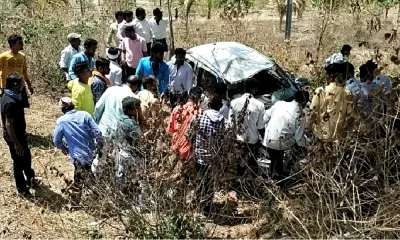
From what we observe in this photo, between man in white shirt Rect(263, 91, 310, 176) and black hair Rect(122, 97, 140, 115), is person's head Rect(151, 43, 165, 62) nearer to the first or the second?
man in white shirt Rect(263, 91, 310, 176)

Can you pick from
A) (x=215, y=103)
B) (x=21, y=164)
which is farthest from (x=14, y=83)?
(x=215, y=103)

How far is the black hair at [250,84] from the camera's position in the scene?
7.88 metres

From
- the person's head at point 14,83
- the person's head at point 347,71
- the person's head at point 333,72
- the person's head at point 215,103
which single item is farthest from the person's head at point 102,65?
the person's head at point 347,71

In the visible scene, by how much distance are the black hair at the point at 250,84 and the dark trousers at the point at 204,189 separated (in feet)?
9.01

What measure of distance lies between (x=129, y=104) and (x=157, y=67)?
2704mm

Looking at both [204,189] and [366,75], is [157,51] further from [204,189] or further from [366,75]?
[204,189]

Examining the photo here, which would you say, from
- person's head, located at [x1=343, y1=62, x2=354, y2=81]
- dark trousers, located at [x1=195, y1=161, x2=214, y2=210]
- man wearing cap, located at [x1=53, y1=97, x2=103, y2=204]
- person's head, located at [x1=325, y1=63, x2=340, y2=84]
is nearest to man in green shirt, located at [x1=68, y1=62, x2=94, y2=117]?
man wearing cap, located at [x1=53, y1=97, x2=103, y2=204]

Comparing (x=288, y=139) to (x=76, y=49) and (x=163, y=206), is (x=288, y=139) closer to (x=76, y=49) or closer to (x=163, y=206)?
(x=163, y=206)

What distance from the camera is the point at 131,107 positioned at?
577cm

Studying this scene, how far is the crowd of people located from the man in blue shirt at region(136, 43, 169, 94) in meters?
0.60

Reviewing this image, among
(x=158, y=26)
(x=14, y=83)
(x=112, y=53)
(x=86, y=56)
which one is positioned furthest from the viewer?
(x=158, y=26)

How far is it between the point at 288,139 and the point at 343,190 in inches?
73.9

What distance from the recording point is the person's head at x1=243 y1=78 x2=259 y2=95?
25.9 ft

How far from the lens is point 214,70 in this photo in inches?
317
